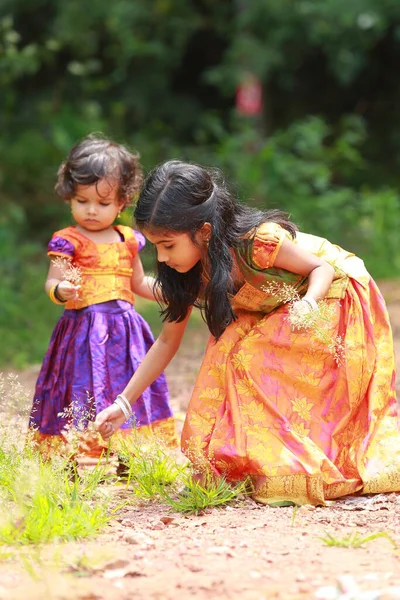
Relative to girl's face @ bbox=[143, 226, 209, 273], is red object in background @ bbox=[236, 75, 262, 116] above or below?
above

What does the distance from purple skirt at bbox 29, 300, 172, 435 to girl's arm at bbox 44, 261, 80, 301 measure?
0.60 ft

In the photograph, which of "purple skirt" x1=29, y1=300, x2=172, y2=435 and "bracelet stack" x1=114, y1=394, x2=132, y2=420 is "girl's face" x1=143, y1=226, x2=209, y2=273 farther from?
"purple skirt" x1=29, y1=300, x2=172, y2=435

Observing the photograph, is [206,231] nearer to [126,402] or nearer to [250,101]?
[126,402]

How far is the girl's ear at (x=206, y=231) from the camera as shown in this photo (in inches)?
113

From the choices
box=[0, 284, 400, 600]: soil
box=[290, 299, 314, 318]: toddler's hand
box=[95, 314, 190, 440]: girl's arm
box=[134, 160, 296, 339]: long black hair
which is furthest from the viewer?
box=[95, 314, 190, 440]: girl's arm

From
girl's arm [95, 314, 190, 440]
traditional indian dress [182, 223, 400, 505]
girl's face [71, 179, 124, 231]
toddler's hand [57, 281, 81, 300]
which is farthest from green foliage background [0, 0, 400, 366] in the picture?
traditional indian dress [182, 223, 400, 505]

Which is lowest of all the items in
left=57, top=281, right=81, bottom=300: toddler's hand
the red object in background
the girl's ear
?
left=57, top=281, right=81, bottom=300: toddler's hand

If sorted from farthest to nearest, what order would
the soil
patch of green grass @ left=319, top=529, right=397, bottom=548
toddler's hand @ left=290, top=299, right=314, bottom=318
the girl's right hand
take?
the girl's right hand < toddler's hand @ left=290, top=299, right=314, bottom=318 < patch of green grass @ left=319, top=529, right=397, bottom=548 < the soil

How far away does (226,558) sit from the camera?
2230 mm

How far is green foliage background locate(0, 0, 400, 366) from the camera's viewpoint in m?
8.34

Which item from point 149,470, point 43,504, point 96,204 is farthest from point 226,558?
point 96,204

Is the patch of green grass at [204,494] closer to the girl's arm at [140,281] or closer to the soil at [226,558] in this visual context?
the soil at [226,558]

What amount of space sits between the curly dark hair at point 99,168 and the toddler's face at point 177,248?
623 mm

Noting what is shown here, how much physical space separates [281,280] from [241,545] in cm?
98
